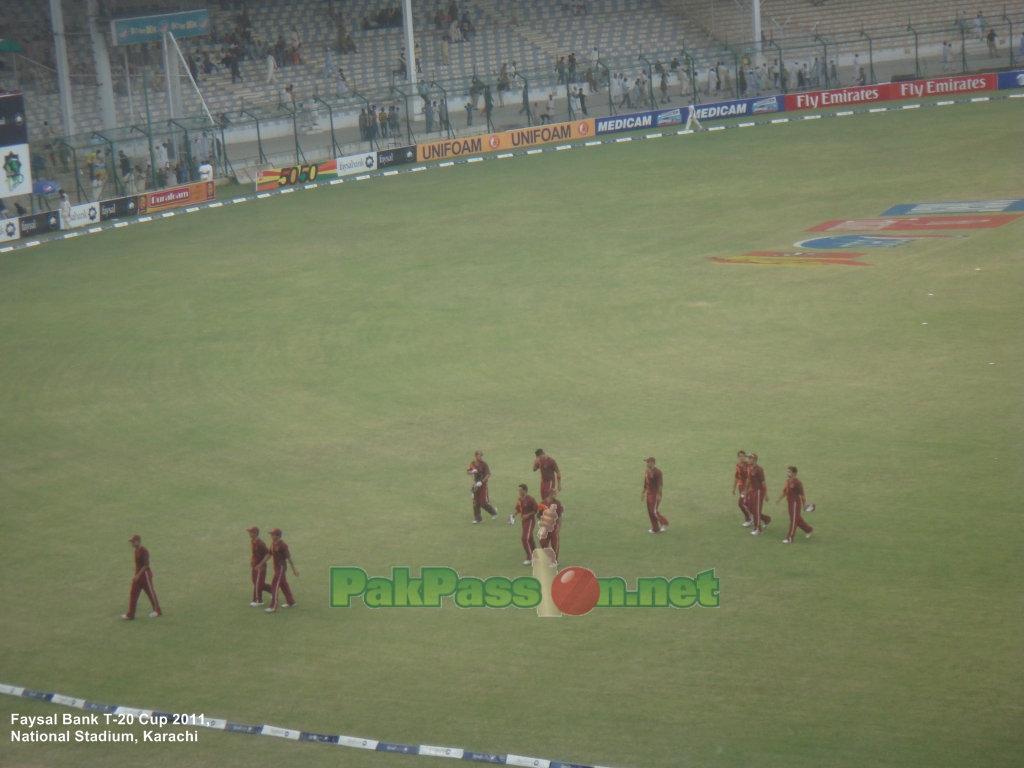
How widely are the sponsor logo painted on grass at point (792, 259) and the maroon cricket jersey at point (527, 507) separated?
63.1 feet

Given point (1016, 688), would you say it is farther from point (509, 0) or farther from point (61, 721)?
Answer: point (509, 0)

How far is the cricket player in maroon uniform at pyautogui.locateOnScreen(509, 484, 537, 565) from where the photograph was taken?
17156 mm

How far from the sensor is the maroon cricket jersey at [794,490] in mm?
17406

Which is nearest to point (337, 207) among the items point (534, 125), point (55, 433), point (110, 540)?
point (534, 125)

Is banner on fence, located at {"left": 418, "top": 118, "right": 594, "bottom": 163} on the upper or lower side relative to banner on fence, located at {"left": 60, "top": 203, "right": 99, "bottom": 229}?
upper

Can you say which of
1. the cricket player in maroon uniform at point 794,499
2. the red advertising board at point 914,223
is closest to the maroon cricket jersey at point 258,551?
the cricket player in maroon uniform at point 794,499

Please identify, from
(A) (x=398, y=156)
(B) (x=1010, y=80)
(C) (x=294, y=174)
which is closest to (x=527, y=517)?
(C) (x=294, y=174)

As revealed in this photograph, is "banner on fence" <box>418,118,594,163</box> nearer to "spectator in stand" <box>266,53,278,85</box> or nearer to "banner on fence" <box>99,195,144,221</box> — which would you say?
"spectator in stand" <box>266,53,278,85</box>

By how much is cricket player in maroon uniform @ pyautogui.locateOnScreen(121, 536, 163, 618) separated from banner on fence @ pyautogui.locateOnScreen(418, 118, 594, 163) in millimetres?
39752

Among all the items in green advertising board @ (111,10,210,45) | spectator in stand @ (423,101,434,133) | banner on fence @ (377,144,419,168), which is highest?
green advertising board @ (111,10,210,45)

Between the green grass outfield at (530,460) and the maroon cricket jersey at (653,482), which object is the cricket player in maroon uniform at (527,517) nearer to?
the green grass outfield at (530,460)

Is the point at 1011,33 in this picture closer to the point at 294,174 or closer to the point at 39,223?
the point at 294,174

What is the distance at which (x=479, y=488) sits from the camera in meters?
19.0

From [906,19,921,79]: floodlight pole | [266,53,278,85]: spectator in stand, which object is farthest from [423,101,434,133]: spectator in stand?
[906,19,921,79]: floodlight pole
